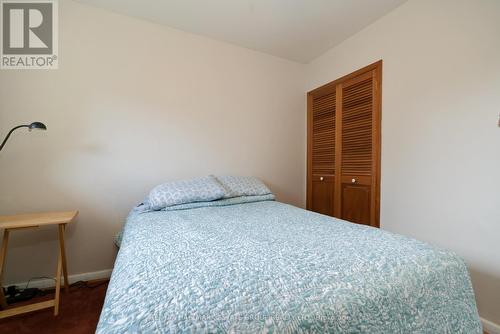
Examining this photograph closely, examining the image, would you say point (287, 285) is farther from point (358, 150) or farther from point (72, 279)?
point (72, 279)

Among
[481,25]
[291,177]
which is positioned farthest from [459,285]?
[291,177]

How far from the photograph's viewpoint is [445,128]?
1541mm

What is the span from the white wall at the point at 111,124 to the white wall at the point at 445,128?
1396 mm

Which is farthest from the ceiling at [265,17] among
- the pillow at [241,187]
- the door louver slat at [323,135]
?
the pillow at [241,187]

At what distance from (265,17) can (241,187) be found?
1.63m

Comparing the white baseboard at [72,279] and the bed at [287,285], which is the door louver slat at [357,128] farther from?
the white baseboard at [72,279]

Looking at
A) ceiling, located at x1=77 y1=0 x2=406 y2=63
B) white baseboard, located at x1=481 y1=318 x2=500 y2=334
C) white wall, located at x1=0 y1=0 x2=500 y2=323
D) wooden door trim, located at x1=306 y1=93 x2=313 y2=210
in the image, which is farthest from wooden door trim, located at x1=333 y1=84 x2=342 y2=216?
white baseboard, located at x1=481 y1=318 x2=500 y2=334

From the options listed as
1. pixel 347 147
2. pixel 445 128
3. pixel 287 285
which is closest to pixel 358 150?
pixel 347 147

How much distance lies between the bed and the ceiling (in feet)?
6.26

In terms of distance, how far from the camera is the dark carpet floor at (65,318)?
1301 millimetres

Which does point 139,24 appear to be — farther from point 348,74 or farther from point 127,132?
point 348,74

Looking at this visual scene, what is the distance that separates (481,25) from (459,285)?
5.32 ft

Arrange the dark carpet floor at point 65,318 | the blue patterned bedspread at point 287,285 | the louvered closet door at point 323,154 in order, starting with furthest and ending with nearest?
the louvered closet door at point 323,154
the dark carpet floor at point 65,318
the blue patterned bedspread at point 287,285

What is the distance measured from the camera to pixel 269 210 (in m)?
Answer: 1.68
